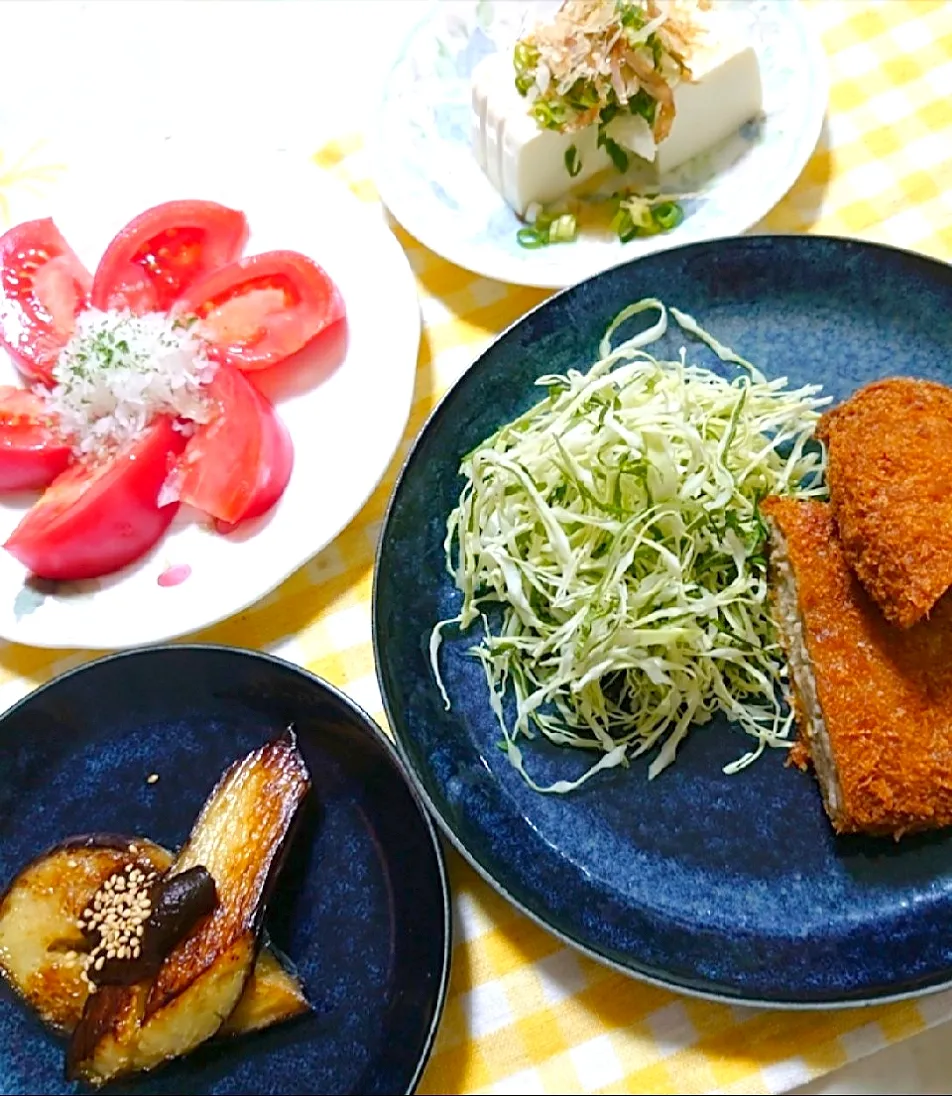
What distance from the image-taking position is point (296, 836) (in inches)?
69.1

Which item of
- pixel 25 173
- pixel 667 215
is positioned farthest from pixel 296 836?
pixel 25 173

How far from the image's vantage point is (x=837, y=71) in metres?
2.53

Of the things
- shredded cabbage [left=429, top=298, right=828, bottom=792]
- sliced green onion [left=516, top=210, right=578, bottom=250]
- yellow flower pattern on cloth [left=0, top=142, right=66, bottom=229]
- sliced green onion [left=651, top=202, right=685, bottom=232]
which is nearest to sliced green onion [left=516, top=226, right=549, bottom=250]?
sliced green onion [left=516, top=210, right=578, bottom=250]

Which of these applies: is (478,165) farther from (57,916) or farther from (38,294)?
(57,916)

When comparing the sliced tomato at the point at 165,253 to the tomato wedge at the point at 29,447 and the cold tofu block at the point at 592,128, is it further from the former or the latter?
the cold tofu block at the point at 592,128

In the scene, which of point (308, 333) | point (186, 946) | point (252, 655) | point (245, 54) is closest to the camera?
point (186, 946)

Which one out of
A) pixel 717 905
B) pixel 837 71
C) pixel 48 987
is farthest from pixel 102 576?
pixel 837 71

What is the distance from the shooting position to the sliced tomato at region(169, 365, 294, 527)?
2021mm

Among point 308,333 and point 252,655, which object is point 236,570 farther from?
point 308,333

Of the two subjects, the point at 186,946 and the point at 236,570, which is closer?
the point at 186,946

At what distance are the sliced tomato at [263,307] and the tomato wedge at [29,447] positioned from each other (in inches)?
14.2

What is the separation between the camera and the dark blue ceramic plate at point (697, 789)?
63.6 inches

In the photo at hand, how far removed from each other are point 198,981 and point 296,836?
274 millimetres

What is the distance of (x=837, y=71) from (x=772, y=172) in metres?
0.46
